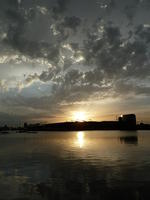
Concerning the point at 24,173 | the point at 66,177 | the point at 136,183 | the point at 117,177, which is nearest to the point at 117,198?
the point at 136,183

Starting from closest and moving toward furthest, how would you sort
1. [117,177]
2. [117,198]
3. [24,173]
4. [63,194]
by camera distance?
[117,198] → [63,194] → [117,177] → [24,173]

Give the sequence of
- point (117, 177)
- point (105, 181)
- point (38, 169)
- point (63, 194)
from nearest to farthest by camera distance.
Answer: point (63, 194) → point (105, 181) → point (117, 177) → point (38, 169)

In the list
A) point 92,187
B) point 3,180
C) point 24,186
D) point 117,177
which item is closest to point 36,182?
point 24,186

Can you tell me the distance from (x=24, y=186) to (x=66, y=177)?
585 centimetres

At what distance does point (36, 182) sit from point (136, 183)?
31.4ft

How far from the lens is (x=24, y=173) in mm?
33781

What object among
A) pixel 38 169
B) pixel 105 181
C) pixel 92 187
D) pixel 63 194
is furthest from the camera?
pixel 38 169

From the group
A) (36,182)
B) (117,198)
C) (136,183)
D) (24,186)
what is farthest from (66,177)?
(117,198)

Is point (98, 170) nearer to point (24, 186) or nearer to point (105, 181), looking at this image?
point (105, 181)

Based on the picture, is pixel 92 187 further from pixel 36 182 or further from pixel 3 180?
pixel 3 180

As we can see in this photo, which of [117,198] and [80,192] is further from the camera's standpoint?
[80,192]

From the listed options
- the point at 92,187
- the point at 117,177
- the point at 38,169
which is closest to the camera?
the point at 92,187

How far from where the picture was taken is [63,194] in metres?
22.6

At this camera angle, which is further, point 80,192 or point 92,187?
point 92,187
